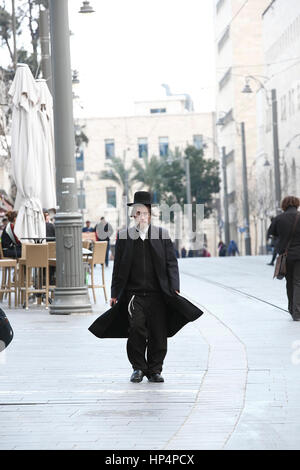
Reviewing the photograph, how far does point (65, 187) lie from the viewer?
1728cm

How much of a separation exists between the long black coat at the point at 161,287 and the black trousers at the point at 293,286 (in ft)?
19.1

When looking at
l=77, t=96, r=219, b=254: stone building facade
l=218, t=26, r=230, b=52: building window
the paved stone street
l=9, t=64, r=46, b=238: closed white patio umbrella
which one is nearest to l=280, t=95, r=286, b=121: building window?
l=218, t=26, r=230, b=52: building window

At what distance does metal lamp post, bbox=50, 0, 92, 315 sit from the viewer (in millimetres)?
17094

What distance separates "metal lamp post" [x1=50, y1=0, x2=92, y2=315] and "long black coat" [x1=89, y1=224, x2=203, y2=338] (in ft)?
22.8

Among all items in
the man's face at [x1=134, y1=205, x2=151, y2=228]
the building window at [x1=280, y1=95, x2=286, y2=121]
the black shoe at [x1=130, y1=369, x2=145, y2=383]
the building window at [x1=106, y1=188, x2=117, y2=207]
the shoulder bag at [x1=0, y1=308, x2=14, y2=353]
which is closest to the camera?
the shoulder bag at [x1=0, y1=308, x2=14, y2=353]

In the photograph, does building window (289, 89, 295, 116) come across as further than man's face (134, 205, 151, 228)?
Yes

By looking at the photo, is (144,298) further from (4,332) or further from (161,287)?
(4,332)

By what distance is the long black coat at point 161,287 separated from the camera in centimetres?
1005

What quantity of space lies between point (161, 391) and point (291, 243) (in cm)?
752

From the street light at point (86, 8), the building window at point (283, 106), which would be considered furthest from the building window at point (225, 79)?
the street light at point (86, 8)

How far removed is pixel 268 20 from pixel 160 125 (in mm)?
34353

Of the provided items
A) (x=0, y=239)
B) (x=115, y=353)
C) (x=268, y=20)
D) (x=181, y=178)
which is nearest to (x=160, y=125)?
(x=181, y=178)

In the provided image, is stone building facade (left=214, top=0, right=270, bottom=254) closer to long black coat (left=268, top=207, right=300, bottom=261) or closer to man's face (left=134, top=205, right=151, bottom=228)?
long black coat (left=268, top=207, right=300, bottom=261)

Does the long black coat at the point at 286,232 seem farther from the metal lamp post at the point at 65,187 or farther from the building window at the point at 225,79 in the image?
the building window at the point at 225,79
